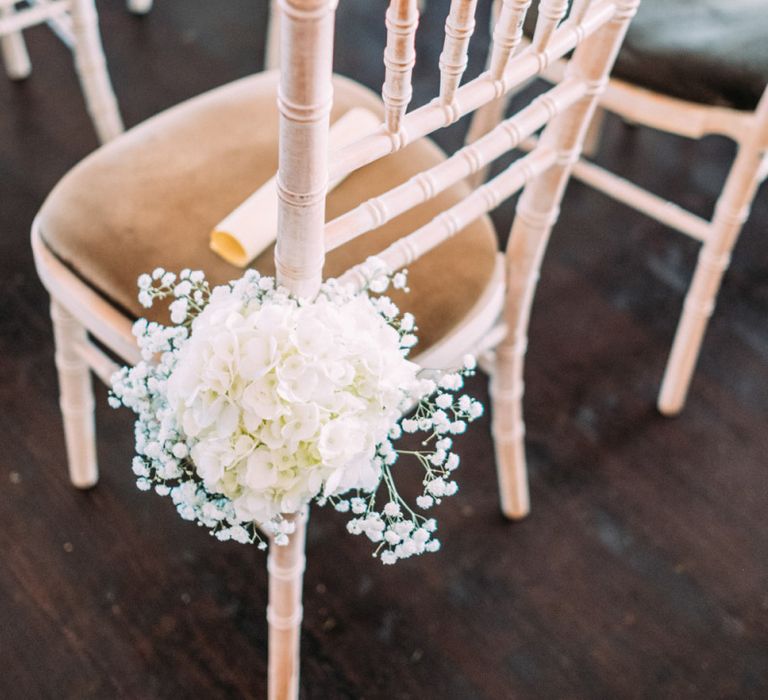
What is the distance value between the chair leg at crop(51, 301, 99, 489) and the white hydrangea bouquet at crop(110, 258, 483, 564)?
42cm

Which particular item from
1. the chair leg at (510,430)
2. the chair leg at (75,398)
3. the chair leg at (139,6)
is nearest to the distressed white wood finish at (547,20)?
the chair leg at (510,430)

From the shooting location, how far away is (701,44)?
131 cm

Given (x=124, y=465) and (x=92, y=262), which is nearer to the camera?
(x=92, y=262)

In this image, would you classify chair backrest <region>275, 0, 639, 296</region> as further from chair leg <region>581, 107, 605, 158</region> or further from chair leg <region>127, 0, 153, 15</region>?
chair leg <region>127, 0, 153, 15</region>

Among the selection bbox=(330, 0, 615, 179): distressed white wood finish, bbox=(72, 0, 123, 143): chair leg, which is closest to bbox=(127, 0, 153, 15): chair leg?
bbox=(72, 0, 123, 143): chair leg

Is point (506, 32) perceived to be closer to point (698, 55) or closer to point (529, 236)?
point (529, 236)

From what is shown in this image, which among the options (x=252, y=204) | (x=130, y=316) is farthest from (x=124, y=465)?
(x=252, y=204)

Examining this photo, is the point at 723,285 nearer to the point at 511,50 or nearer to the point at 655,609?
the point at 655,609

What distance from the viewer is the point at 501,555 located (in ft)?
4.72

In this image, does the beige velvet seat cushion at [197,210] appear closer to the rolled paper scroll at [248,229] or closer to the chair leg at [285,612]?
the rolled paper scroll at [248,229]

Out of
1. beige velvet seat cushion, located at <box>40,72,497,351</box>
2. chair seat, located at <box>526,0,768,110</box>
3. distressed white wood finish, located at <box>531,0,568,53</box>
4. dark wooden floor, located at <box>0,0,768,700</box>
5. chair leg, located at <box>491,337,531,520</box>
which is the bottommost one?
dark wooden floor, located at <box>0,0,768,700</box>

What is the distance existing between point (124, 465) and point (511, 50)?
98cm

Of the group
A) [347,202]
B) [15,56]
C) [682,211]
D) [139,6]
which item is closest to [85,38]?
[15,56]

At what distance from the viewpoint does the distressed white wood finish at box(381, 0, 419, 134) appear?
67 centimetres
